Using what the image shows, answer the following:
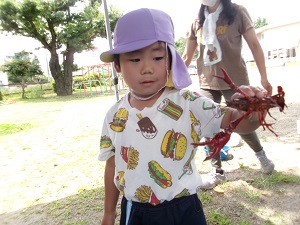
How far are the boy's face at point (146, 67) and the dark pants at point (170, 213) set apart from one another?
585mm

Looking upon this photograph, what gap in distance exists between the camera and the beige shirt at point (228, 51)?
253 cm

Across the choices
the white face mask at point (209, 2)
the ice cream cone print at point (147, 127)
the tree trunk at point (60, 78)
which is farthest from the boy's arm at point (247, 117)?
the tree trunk at point (60, 78)

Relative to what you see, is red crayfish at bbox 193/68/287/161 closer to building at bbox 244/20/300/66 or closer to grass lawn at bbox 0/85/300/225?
grass lawn at bbox 0/85/300/225

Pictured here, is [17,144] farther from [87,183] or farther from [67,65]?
[67,65]

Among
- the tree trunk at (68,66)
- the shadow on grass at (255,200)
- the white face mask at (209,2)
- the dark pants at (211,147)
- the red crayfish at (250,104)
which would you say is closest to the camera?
the red crayfish at (250,104)

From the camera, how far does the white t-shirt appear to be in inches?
54.2

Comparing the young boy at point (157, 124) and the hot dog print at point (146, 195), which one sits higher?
the young boy at point (157, 124)

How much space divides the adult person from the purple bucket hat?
1302mm

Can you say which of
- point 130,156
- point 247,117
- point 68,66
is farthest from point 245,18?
point 68,66

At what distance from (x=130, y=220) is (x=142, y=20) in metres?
1.02

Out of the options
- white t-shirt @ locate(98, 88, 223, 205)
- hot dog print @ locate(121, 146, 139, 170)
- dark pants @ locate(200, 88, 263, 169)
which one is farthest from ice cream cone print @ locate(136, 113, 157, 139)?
dark pants @ locate(200, 88, 263, 169)

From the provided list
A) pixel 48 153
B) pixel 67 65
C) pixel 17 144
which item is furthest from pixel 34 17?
pixel 48 153

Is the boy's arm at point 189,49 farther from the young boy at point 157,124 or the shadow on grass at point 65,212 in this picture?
the shadow on grass at point 65,212

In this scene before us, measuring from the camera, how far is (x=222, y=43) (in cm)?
261
